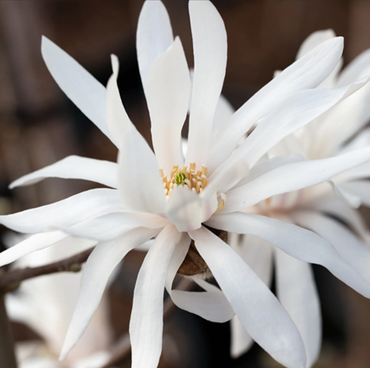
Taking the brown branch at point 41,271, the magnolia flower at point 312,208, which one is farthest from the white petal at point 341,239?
the brown branch at point 41,271

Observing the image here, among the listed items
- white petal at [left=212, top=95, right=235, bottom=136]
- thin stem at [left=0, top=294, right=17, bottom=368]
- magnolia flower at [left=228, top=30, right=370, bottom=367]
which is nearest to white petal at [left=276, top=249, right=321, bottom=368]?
magnolia flower at [left=228, top=30, right=370, bottom=367]

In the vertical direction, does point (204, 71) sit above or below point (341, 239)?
above

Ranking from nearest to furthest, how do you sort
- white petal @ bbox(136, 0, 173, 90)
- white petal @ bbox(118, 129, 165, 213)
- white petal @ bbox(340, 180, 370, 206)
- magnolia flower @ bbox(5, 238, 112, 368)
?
white petal @ bbox(118, 129, 165, 213), white petal @ bbox(136, 0, 173, 90), white petal @ bbox(340, 180, 370, 206), magnolia flower @ bbox(5, 238, 112, 368)

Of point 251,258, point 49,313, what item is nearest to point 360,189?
point 251,258

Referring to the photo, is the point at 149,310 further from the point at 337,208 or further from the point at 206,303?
the point at 337,208

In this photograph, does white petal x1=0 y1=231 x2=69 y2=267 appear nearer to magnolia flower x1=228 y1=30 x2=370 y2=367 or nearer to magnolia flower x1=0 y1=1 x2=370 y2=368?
magnolia flower x1=0 y1=1 x2=370 y2=368

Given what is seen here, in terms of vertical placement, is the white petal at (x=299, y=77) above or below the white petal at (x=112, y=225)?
above

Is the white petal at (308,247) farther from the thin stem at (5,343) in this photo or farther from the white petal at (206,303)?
the thin stem at (5,343)
